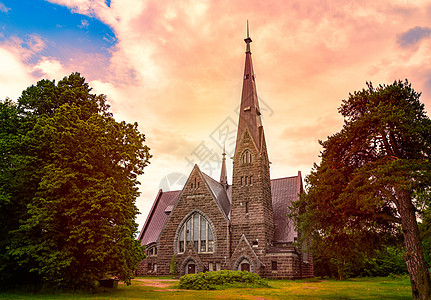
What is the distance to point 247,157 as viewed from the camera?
42.1 metres

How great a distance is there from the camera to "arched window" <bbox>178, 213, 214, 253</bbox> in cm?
4050

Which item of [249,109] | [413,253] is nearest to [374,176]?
[413,253]

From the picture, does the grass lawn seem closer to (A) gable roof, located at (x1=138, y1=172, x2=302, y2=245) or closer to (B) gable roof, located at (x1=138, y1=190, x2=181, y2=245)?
(A) gable roof, located at (x1=138, y1=172, x2=302, y2=245)

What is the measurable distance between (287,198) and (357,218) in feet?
86.2

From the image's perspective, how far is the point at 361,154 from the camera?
1777cm

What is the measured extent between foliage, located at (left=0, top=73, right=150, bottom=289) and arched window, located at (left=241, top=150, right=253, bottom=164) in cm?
2224

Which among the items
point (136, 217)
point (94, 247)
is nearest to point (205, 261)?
point (136, 217)

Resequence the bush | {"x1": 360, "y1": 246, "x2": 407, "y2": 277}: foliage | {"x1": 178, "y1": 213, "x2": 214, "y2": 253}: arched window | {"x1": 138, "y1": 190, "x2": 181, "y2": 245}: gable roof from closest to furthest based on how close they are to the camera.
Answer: the bush < {"x1": 360, "y1": 246, "x2": 407, "y2": 277}: foliage < {"x1": 178, "y1": 213, "x2": 214, "y2": 253}: arched window < {"x1": 138, "y1": 190, "x2": 181, "y2": 245}: gable roof

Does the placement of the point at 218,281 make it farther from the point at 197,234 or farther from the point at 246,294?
the point at 197,234

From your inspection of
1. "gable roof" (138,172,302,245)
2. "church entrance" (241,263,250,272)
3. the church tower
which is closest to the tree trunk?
the church tower

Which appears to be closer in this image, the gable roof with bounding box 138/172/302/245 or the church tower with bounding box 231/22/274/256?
the church tower with bounding box 231/22/274/256

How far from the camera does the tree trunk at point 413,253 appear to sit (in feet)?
47.0

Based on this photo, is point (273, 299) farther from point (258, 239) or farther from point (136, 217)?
point (258, 239)

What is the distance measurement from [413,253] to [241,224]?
25114 mm
